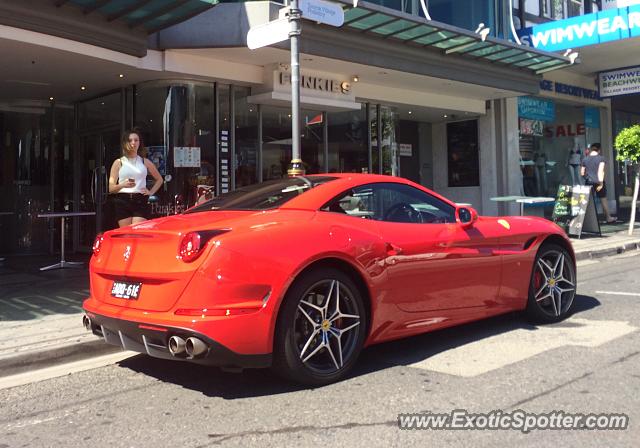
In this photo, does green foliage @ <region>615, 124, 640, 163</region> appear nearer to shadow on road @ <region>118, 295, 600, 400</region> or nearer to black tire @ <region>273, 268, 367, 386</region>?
shadow on road @ <region>118, 295, 600, 400</region>

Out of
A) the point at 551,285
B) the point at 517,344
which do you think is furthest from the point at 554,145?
the point at 517,344

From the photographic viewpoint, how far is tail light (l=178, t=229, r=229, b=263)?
3.62 metres

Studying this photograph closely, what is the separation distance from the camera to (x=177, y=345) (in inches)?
139

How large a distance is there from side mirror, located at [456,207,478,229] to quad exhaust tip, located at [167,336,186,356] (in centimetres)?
258

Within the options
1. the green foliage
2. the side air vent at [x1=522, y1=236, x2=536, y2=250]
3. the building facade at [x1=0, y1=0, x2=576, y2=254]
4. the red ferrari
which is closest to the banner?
the building facade at [x1=0, y1=0, x2=576, y2=254]

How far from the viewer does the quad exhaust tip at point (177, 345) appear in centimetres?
352

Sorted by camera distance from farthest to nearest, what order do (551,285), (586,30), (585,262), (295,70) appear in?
1. (586,30)
2. (585,262)
3. (295,70)
4. (551,285)

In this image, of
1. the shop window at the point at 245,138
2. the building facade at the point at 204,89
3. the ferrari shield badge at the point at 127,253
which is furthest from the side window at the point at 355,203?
the shop window at the point at 245,138

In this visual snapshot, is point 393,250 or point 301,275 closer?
point 301,275

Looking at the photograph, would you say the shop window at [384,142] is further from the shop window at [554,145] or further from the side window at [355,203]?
the side window at [355,203]

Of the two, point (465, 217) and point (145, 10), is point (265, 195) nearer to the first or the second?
point (465, 217)

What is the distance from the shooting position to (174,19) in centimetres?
845

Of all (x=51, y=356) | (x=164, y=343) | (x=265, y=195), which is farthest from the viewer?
(x=51, y=356)

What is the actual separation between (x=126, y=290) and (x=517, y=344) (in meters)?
3.20
